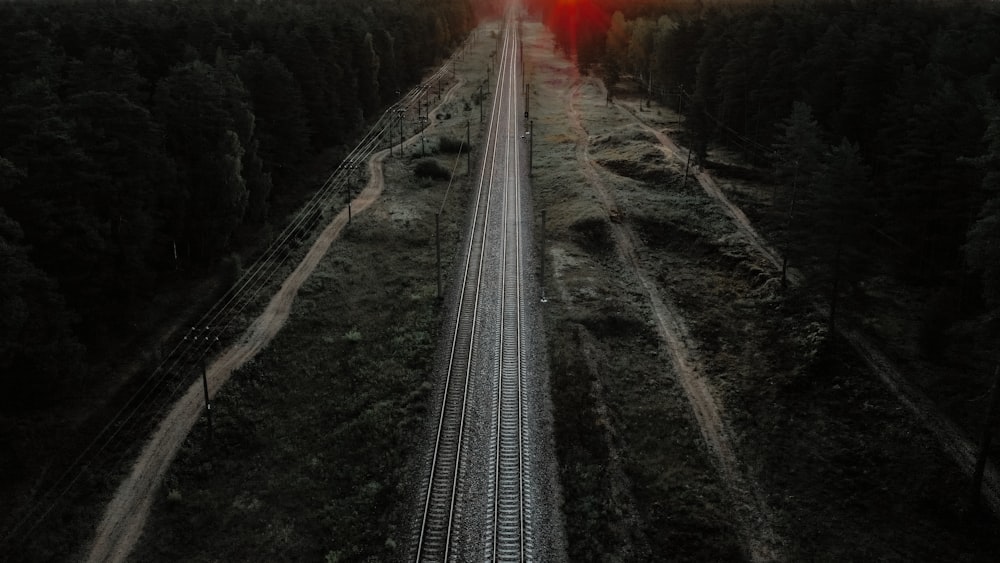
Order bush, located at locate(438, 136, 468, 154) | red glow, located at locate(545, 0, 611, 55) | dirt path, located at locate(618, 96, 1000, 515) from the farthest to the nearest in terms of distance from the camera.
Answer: red glow, located at locate(545, 0, 611, 55), bush, located at locate(438, 136, 468, 154), dirt path, located at locate(618, 96, 1000, 515)

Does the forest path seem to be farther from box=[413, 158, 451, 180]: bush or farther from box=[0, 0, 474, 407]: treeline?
box=[413, 158, 451, 180]: bush

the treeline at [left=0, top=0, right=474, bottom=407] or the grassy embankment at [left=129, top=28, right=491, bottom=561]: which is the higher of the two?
the treeline at [left=0, top=0, right=474, bottom=407]

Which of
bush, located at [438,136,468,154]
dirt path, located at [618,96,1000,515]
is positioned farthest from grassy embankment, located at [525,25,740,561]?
bush, located at [438,136,468,154]

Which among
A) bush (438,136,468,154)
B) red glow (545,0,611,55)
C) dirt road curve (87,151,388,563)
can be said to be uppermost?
red glow (545,0,611,55)

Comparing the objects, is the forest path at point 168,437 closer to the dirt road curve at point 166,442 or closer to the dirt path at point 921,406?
the dirt road curve at point 166,442

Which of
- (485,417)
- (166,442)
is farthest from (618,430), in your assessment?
(166,442)

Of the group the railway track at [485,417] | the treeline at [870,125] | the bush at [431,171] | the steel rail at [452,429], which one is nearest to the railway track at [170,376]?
the bush at [431,171]

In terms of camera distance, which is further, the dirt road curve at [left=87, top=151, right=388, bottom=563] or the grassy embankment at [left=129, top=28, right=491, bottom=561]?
the dirt road curve at [left=87, top=151, right=388, bottom=563]
